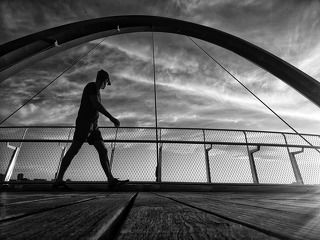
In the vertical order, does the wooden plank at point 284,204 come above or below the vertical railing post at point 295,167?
below

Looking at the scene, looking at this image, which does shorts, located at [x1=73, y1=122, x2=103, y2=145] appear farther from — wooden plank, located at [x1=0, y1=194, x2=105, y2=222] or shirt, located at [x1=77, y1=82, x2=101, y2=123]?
wooden plank, located at [x1=0, y1=194, x2=105, y2=222]

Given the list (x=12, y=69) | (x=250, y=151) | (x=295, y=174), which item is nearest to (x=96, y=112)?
(x=12, y=69)

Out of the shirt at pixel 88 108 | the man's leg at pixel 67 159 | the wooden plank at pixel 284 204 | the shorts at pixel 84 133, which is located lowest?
the wooden plank at pixel 284 204

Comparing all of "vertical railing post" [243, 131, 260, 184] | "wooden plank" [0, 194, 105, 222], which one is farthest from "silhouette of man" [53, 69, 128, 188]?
"vertical railing post" [243, 131, 260, 184]

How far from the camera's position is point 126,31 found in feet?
11.9

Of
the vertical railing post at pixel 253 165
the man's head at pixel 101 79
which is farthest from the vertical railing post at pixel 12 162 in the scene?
the vertical railing post at pixel 253 165

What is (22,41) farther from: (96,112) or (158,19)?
(158,19)

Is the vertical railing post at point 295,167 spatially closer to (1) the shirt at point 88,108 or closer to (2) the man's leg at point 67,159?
(1) the shirt at point 88,108

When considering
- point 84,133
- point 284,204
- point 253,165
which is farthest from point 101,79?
point 253,165

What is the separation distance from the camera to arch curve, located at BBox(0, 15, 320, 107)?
206cm

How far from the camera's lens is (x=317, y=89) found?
1.82 m

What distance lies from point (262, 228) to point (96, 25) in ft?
11.5

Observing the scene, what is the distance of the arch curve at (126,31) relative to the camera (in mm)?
2057

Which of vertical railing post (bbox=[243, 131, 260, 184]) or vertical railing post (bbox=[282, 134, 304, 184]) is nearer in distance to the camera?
vertical railing post (bbox=[243, 131, 260, 184])
